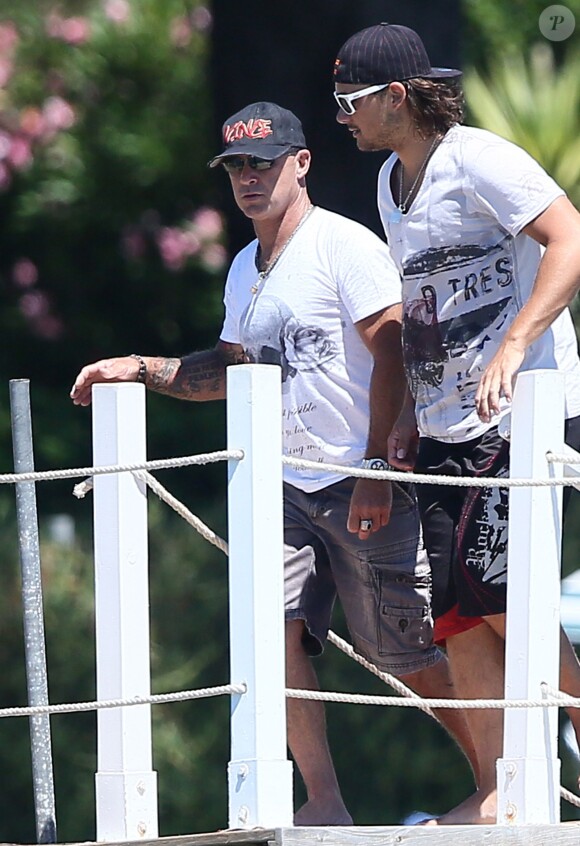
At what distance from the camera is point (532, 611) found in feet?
12.8

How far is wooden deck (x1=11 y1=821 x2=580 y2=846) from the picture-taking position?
369 cm

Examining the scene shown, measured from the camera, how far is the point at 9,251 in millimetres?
11898

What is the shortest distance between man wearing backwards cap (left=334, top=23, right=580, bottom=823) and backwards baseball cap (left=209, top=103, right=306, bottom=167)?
221 mm

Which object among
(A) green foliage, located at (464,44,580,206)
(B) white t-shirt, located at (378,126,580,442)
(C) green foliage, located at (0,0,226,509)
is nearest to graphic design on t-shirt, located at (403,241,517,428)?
(B) white t-shirt, located at (378,126,580,442)

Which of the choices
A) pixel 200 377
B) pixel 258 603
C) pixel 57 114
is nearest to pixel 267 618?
pixel 258 603

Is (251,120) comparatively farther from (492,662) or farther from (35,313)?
(35,313)

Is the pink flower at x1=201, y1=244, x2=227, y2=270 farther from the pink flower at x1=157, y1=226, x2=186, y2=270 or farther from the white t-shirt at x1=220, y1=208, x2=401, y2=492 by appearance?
the white t-shirt at x1=220, y1=208, x2=401, y2=492

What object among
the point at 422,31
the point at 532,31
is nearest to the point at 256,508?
the point at 422,31

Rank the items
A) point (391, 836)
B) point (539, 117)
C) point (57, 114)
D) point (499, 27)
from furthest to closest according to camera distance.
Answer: point (57, 114) → point (499, 27) → point (539, 117) → point (391, 836)

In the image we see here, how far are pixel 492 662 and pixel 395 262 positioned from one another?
0.91 m

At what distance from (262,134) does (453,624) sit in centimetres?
118

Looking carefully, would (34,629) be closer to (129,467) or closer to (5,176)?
(129,467)

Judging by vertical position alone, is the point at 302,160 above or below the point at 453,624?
above

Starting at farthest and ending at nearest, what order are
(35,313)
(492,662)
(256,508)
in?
(35,313), (492,662), (256,508)
